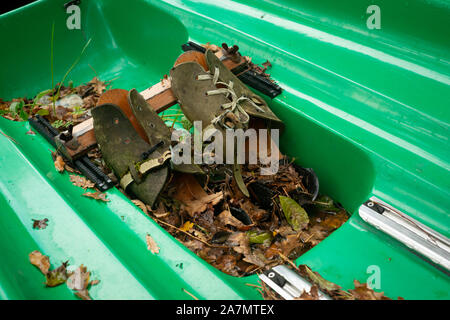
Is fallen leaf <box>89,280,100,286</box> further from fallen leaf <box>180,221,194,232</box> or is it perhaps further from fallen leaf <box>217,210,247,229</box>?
fallen leaf <box>217,210,247,229</box>

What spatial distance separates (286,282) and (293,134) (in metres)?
0.86

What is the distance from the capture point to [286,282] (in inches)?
52.5

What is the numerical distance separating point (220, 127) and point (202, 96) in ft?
0.78

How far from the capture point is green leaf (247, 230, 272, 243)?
1.61m

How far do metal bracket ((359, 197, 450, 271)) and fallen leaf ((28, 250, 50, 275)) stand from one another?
1.19 meters

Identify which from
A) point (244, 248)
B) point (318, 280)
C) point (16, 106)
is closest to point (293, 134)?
point (244, 248)

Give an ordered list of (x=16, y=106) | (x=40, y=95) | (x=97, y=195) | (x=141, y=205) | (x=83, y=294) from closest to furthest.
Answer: (x=83, y=294) < (x=97, y=195) < (x=141, y=205) < (x=16, y=106) < (x=40, y=95)

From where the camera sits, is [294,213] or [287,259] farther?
[294,213]

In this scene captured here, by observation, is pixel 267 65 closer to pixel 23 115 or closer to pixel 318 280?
pixel 318 280

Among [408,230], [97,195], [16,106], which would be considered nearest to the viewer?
[408,230]

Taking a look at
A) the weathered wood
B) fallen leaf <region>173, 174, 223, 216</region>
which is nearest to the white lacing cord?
the weathered wood

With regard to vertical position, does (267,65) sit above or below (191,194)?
above

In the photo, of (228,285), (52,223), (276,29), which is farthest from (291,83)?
(52,223)

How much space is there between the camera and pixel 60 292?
124 cm
